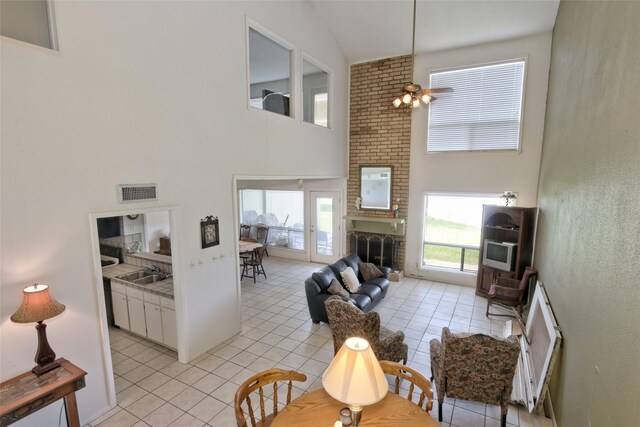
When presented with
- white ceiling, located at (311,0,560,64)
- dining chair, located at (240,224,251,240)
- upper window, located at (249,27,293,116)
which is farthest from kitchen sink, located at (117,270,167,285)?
white ceiling, located at (311,0,560,64)

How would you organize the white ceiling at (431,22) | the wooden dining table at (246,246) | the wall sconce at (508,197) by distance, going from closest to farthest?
the white ceiling at (431,22)
the wall sconce at (508,197)
the wooden dining table at (246,246)

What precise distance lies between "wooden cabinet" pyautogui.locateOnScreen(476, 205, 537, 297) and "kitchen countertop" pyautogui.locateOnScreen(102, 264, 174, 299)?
5.93m

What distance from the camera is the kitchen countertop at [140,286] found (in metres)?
4.47

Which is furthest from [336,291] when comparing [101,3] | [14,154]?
[101,3]

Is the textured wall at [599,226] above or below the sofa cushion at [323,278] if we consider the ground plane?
above

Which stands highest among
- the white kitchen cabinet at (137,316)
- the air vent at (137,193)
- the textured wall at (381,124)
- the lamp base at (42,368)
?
the textured wall at (381,124)

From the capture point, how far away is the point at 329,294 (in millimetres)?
5301

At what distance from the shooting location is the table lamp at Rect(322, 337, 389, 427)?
5.49 feet

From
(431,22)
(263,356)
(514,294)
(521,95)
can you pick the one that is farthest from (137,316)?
(521,95)

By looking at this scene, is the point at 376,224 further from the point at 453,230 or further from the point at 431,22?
the point at 431,22

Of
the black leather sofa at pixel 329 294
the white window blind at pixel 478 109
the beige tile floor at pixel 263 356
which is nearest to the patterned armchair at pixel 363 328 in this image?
the beige tile floor at pixel 263 356

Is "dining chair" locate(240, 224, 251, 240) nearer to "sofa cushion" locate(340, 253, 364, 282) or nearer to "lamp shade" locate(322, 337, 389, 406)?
"sofa cushion" locate(340, 253, 364, 282)

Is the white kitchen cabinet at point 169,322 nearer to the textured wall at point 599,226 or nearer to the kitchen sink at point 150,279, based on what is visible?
the kitchen sink at point 150,279

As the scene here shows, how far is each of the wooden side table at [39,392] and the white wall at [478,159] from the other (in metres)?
6.67
